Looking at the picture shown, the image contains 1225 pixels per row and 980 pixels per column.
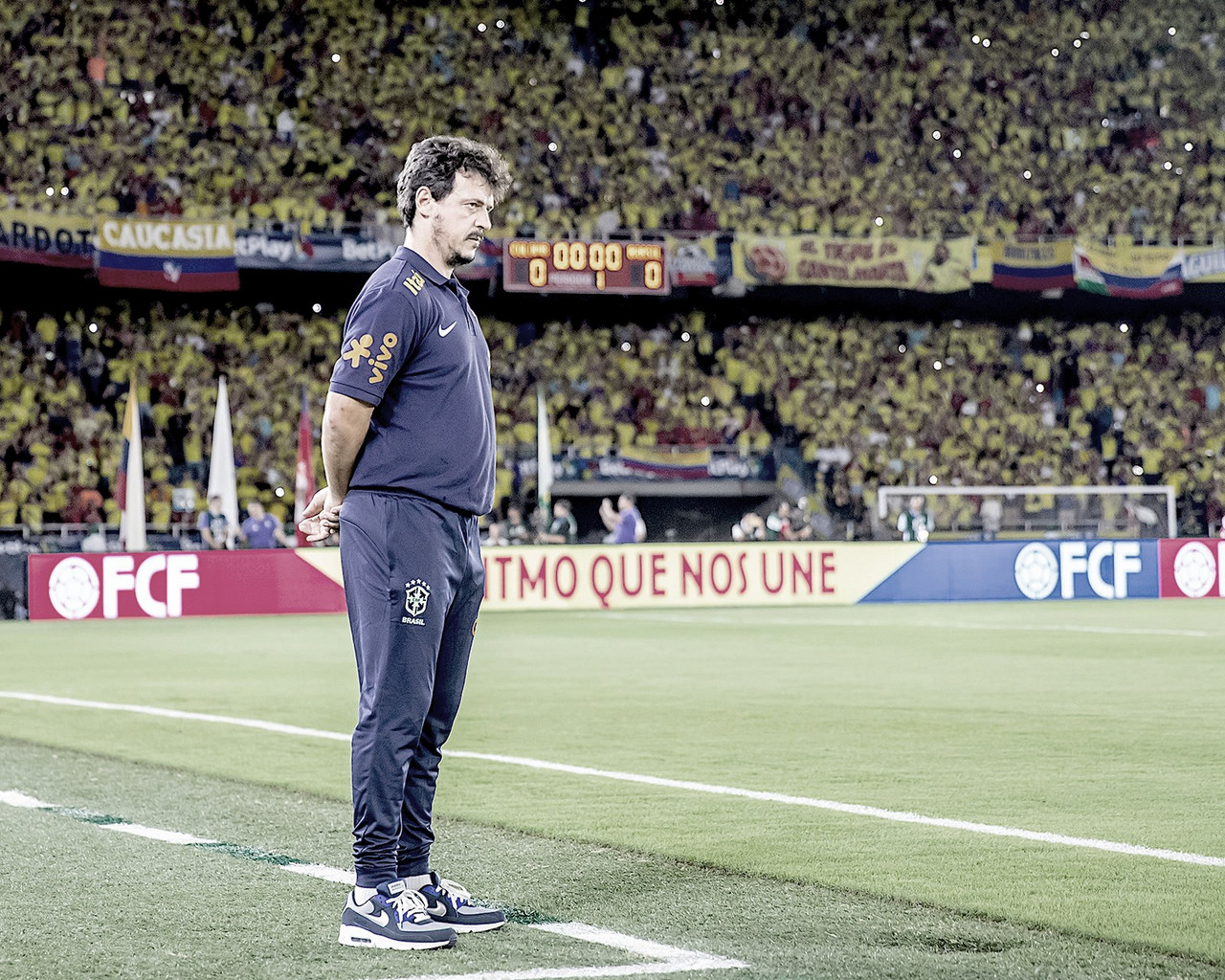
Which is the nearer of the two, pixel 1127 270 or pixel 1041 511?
pixel 1041 511

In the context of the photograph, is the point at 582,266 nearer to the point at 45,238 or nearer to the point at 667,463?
the point at 667,463

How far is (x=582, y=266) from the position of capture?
34.3m

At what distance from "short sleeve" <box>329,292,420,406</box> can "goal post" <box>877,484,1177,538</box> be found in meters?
28.8

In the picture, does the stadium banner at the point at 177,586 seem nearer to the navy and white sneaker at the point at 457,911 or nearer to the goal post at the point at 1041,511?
the goal post at the point at 1041,511

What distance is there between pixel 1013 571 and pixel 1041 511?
607 centimetres

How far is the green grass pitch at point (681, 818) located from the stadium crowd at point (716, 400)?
61.9ft

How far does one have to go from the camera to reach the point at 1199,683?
1313 cm

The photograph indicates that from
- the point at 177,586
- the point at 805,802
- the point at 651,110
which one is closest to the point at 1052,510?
the point at 651,110

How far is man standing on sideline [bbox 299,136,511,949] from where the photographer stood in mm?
4555

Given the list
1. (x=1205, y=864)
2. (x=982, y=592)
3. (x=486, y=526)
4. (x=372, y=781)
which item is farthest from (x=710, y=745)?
(x=486, y=526)

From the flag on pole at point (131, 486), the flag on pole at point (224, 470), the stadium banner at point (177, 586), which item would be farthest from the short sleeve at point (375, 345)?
the flag on pole at point (224, 470)

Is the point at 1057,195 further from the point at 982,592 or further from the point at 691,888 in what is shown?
the point at 691,888

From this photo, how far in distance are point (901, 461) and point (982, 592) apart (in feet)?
36.3

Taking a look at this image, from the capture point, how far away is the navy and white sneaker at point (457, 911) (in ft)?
15.3
